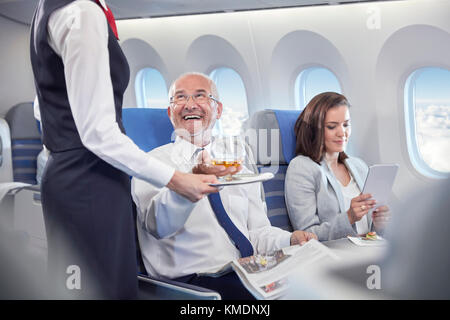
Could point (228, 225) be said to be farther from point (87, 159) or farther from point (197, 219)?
point (87, 159)

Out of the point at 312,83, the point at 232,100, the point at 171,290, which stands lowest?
the point at 171,290

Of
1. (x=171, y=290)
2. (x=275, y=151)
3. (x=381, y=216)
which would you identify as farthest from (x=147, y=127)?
(x=381, y=216)

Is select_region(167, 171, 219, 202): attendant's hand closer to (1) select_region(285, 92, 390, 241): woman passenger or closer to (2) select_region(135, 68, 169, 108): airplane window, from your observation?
(1) select_region(285, 92, 390, 241): woman passenger

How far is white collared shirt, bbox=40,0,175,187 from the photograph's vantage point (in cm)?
114

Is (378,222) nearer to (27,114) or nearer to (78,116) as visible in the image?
(78,116)

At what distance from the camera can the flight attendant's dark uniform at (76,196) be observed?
1216 millimetres

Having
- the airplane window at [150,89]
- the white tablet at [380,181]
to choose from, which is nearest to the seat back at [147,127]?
the white tablet at [380,181]

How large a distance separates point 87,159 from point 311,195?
146 cm

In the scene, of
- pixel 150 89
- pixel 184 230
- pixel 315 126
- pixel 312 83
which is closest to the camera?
pixel 184 230

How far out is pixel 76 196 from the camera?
1219 mm

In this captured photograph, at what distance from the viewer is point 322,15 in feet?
14.1

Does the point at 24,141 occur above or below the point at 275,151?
above

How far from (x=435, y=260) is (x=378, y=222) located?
61.6 inches
